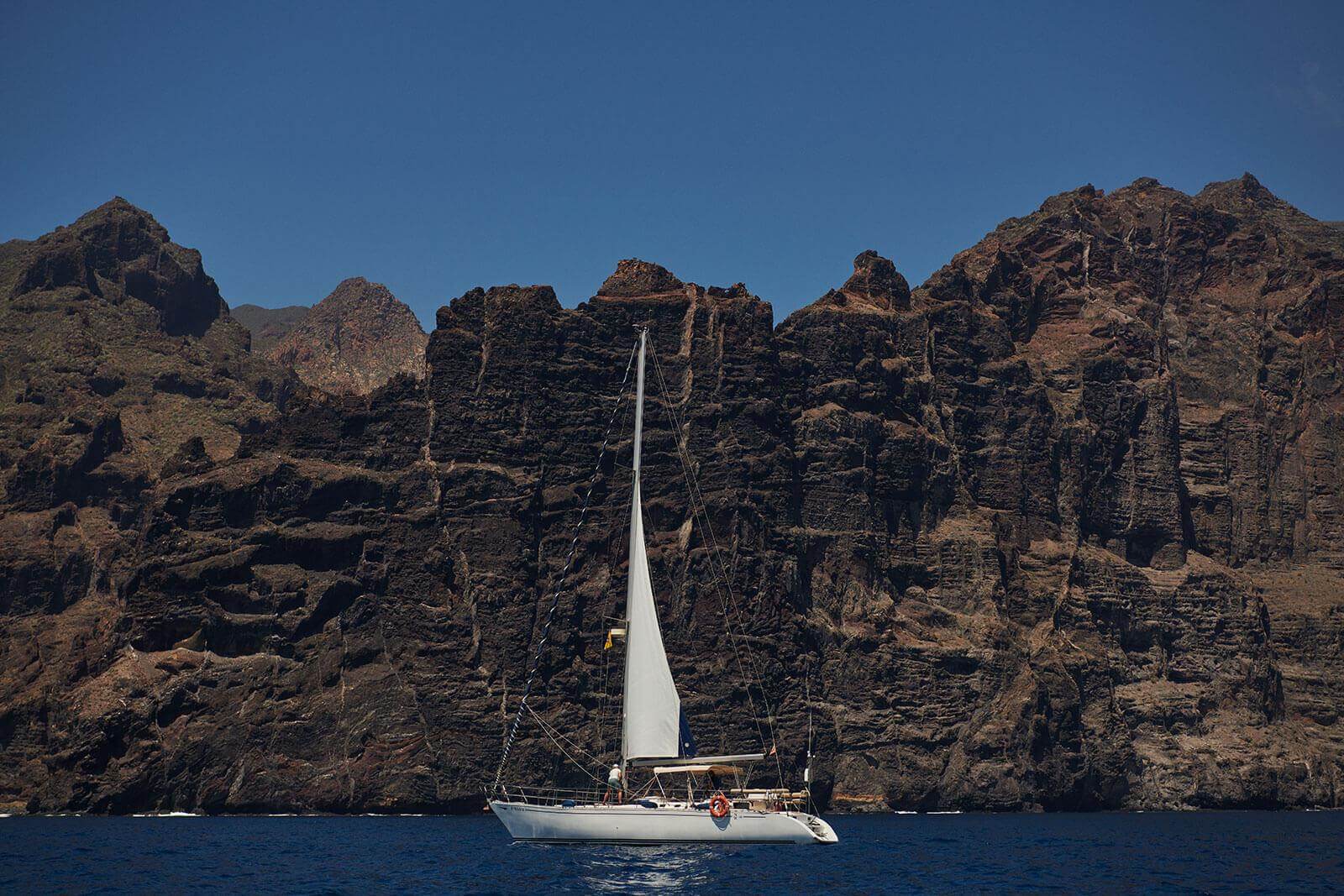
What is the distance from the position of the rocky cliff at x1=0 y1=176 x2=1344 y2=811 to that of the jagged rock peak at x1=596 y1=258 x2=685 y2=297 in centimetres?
50

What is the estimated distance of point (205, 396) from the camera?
182m

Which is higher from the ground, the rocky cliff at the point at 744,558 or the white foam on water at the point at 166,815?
the rocky cliff at the point at 744,558

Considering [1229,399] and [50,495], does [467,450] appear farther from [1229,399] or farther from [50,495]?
[1229,399]

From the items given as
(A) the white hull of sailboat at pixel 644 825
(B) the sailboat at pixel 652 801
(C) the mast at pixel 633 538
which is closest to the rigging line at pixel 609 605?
(C) the mast at pixel 633 538

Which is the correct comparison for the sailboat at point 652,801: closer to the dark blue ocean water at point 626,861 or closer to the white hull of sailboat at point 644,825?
the white hull of sailboat at point 644,825

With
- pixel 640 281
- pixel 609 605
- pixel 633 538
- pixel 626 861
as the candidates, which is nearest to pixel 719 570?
pixel 609 605

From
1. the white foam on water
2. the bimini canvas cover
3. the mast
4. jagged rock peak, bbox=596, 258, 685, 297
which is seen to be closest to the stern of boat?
the bimini canvas cover

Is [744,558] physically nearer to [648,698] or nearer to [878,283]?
[878,283]

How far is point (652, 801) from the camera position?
233 feet

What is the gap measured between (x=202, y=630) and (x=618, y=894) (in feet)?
241

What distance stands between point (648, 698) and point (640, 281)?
7715 centimetres

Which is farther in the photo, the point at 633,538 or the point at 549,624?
the point at 549,624

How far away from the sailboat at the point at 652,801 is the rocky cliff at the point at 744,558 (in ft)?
138

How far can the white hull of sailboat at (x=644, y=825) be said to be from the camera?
228 ft
